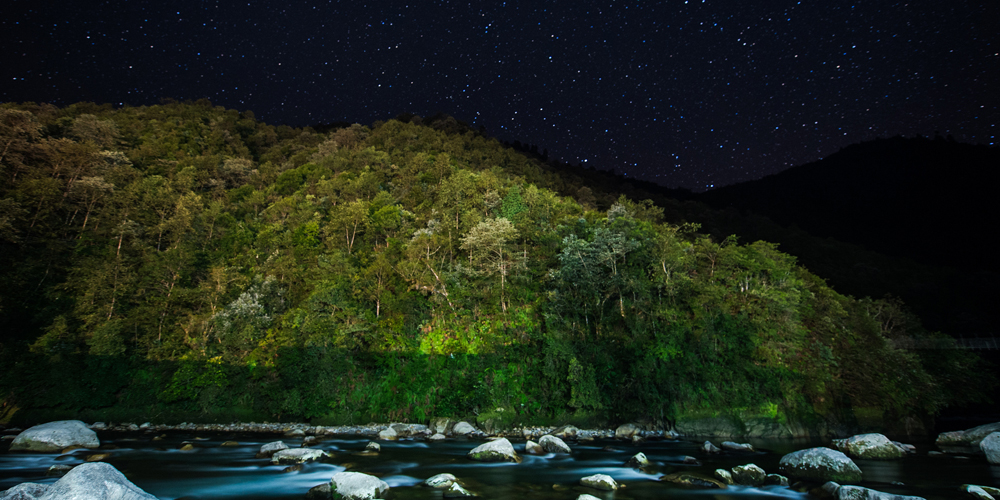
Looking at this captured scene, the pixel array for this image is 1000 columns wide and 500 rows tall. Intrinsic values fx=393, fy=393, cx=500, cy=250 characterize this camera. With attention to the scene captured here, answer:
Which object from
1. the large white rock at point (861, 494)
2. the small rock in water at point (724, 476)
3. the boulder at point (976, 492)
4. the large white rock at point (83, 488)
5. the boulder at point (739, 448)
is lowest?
the boulder at point (739, 448)

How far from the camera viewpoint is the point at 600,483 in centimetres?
1143

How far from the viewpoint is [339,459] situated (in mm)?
15336

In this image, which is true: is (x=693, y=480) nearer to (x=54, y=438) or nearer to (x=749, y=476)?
(x=749, y=476)

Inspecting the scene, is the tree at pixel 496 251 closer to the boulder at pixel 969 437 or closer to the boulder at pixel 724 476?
the boulder at pixel 724 476

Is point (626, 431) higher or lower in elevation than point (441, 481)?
lower

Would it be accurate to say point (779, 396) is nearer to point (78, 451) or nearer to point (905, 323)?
point (905, 323)

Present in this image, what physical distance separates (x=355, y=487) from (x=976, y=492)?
1591 centimetres

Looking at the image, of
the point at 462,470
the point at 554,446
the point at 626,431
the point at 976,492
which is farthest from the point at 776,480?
the point at 626,431

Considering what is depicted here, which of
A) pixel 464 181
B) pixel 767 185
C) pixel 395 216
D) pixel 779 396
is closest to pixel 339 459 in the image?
pixel 779 396

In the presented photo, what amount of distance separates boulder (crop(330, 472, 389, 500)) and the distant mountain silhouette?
Result: 296 ft

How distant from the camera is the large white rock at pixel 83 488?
6457 millimetres

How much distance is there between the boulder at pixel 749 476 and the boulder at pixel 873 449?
25.4 feet

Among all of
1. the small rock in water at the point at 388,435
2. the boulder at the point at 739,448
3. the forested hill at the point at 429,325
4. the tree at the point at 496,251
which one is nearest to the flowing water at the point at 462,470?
the boulder at the point at 739,448

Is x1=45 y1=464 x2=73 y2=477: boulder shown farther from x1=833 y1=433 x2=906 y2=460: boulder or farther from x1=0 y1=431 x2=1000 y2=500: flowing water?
x1=833 y1=433 x2=906 y2=460: boulder
